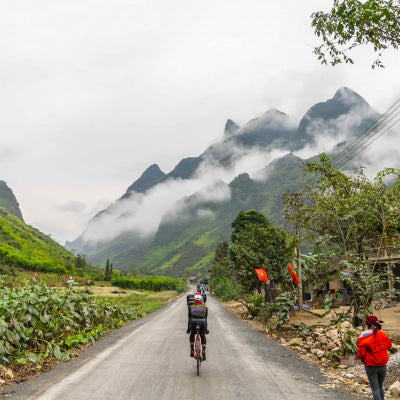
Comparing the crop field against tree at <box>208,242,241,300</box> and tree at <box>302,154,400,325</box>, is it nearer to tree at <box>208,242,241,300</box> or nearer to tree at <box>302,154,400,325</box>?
tree at <box>302,154,400,325</box>

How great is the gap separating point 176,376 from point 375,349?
412 cm

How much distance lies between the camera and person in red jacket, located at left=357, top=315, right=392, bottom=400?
5055mm

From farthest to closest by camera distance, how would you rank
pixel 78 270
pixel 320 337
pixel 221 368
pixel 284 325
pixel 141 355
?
pixel 78 270
pixel 284 325
pixel 320 337
pixel 141 355
pixel 221 368

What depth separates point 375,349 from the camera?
505cm

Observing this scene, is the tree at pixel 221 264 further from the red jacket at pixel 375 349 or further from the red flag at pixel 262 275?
the red jacket at pixel 375 349

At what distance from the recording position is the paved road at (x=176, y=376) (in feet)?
19.4

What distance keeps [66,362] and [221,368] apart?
4125mm

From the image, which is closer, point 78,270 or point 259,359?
point 259,359

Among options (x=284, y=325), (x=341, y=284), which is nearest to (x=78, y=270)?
(x=341, y=284)

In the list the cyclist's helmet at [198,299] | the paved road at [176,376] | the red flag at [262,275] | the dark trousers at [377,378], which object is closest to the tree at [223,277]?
the red flag at [262,275]

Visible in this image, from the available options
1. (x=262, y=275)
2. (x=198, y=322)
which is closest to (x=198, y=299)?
(x=198, y=322)

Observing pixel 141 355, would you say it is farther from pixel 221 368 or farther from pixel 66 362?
pixel 221 368

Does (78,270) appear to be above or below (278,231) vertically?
below

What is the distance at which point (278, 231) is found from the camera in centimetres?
2062
